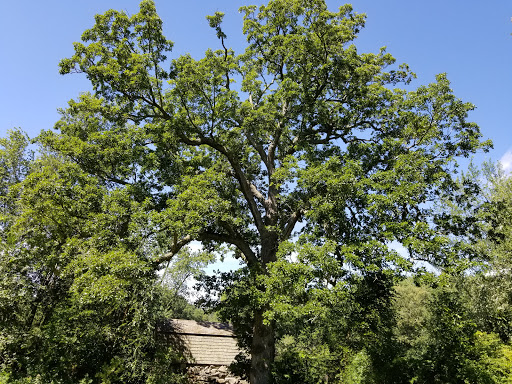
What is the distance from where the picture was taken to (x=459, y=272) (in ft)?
28.0

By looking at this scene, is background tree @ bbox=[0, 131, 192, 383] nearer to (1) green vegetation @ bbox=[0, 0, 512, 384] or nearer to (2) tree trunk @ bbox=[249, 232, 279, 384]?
(1) green vegetation @ bbox=[0, 0, 512, 384]

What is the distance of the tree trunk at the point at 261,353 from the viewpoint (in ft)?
35.5

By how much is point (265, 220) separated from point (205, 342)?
10.6 metres

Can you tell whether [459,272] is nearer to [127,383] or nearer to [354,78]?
[354,78]

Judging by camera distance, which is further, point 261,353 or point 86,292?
point 261,353

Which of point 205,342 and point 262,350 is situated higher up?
point 262,350

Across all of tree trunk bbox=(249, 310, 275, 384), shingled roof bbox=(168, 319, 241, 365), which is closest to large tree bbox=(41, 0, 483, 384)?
tree trunk bbox=(249, 310, 275, 384)

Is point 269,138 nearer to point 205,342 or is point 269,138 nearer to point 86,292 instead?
point 86,292

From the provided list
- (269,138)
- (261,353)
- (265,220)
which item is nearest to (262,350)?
(261,353)

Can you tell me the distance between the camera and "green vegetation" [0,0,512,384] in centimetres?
912

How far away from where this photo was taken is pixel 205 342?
19203 mm

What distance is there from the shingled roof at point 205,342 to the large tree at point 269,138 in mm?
7514

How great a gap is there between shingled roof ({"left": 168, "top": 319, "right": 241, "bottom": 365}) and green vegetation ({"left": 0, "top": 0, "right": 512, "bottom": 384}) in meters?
6.28

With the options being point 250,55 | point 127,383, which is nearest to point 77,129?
point 250,55
